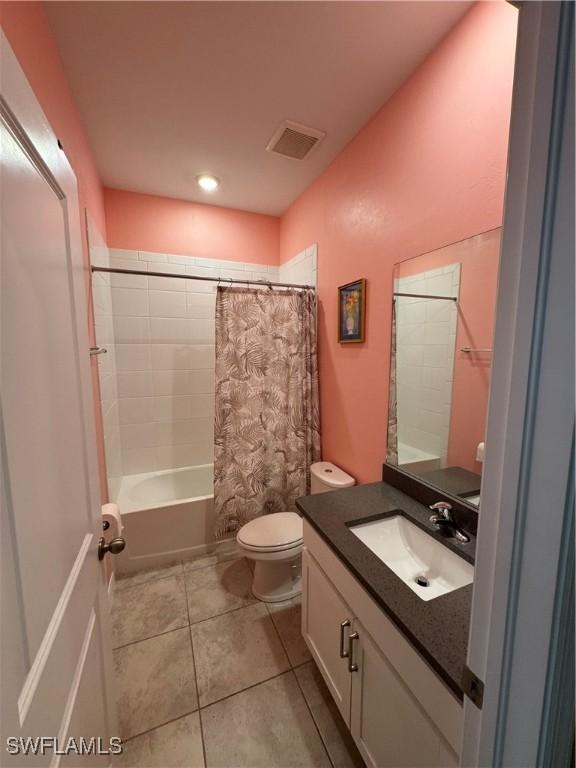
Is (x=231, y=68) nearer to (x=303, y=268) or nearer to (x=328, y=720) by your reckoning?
(x=303, y=268)

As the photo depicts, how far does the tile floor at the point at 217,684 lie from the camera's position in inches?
43.3

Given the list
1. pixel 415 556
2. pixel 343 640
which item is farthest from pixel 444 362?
pixel 343 640

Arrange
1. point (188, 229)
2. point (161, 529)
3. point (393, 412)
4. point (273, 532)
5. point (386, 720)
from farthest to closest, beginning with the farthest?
point (188, 229)
point (161, 529)
point (273, 532)
point (393, 412)
point (386, 720)

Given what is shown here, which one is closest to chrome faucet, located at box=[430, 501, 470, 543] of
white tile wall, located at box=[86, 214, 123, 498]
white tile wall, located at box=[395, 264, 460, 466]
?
white tile wall, located at box=[395, 264, 460, 466]

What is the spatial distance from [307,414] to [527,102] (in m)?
1.92

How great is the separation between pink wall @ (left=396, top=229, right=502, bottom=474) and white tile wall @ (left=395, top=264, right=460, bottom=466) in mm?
33

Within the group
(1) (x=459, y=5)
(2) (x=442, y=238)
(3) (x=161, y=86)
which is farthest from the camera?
(3) (x=161, y=86)

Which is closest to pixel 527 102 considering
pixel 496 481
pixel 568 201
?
pixel 568 201

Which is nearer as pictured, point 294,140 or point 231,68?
point 231,68

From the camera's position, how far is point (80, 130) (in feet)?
5.20

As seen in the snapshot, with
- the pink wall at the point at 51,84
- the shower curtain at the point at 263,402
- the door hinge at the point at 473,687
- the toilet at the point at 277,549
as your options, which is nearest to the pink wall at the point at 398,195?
the shower curtain at the point at 263,402

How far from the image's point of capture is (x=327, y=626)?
1154mm

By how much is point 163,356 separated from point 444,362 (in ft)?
7.07

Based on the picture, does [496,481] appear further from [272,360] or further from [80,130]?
[80,130]
